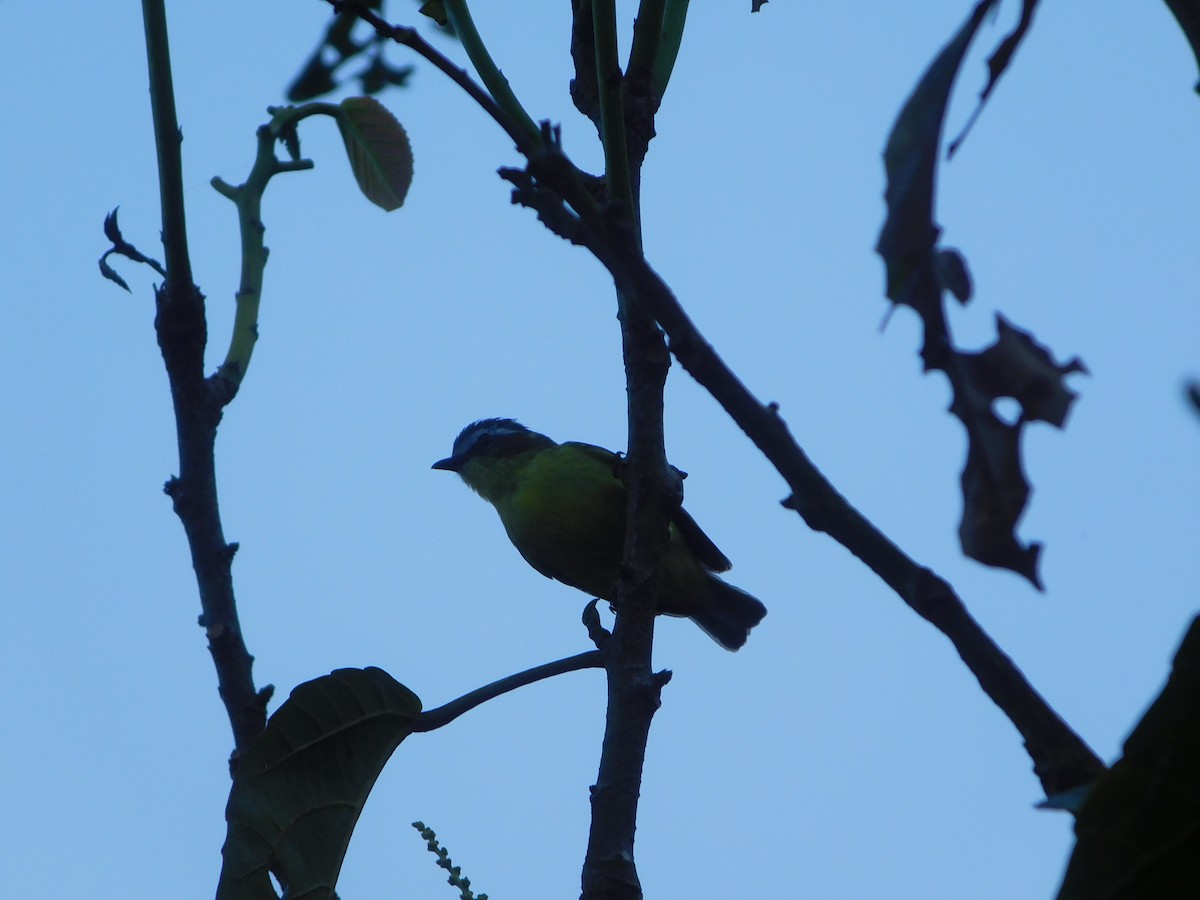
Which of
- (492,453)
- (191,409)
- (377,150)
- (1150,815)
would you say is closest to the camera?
(1150,815)

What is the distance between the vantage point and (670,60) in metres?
2.46

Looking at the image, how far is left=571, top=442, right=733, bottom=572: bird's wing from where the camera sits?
5543mm

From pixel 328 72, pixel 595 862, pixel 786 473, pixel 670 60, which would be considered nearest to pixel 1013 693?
pixel 786 473

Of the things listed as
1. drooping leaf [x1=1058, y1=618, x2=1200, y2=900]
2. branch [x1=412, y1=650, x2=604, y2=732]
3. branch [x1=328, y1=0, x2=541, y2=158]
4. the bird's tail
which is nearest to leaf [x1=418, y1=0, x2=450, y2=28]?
branch [x1=328, y1=0, x2=541, y2=158]

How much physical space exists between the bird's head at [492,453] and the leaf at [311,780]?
3743 mm

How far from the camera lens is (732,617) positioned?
249 inches

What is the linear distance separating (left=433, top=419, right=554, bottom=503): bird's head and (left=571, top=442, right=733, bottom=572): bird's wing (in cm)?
51

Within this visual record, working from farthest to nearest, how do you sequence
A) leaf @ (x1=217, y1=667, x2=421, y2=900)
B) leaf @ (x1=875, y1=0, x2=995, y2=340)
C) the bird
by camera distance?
the bird → leaf @ (x1=217, y1=667, x2=421, y2=900) → leaf @ (x1=875, y1=0, x2=995, y2=340)

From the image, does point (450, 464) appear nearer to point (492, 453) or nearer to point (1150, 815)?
point (492, 453)

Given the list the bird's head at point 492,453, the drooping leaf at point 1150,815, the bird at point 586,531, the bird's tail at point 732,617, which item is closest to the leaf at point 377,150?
the bird at point 586,531

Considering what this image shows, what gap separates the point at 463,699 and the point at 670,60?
4.10 ft

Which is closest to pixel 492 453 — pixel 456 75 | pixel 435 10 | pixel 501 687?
pixel 435 10

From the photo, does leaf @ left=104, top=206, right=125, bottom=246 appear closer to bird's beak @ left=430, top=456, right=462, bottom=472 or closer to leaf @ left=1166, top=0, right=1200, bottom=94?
leaf @ left=1166, top=0, right=1200, bottom=94

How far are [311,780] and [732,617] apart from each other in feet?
13.9
